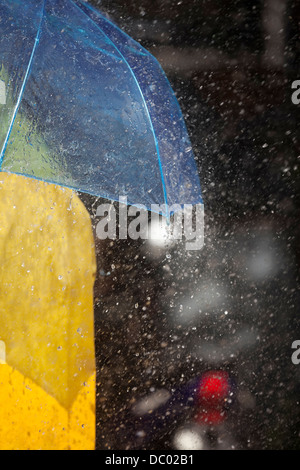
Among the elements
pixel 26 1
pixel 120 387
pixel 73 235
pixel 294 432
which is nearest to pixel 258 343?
pixel 294 432

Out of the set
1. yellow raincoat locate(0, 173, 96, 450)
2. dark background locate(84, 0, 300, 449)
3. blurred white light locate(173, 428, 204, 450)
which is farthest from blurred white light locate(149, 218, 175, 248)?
Answer: blurred white light locate(173, 428, 204, 450)

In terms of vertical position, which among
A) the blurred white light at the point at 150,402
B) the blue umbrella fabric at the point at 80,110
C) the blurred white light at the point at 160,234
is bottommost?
the blurred white light at the point at 150,402

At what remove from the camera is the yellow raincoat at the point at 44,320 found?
4.46ft

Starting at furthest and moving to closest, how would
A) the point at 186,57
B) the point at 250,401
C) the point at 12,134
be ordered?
the point at 186,57, the point at 250,401, the point at 12,134

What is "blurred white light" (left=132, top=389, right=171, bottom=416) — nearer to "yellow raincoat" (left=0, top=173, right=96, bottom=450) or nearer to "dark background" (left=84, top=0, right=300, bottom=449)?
"dark background" (left=84, top=0, right=300, bottom=449)

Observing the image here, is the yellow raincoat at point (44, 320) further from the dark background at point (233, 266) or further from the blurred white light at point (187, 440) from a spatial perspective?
the blurred white light at point (187, 440)

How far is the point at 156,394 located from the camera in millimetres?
1552

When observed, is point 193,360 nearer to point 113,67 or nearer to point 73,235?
point 73,235

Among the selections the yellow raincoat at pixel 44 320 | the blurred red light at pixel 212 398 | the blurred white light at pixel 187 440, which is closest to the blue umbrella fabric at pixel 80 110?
the yellow raincoat at pixel 44 320

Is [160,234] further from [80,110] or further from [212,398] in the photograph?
[80,110]

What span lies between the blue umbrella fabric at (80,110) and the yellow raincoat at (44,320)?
1.93 feet

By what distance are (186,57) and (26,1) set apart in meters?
0.90

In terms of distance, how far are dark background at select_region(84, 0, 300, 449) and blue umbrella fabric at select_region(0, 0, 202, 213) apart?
2.12 ft

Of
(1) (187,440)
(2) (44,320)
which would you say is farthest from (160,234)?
(1) (187,440)
